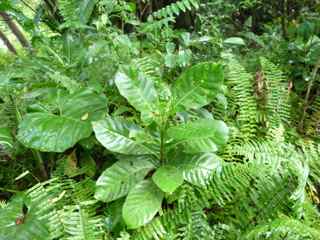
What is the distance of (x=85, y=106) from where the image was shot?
137cm

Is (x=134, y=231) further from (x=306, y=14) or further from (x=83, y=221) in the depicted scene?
(x=306, y=14)

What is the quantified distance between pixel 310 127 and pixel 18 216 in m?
1.33

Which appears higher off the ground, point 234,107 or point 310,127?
point 234,107

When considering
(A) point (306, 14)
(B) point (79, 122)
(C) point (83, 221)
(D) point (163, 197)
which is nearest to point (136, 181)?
(D) point (163, 197)

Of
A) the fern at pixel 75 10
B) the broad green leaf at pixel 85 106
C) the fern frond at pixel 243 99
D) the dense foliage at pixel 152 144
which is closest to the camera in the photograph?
the dense foliage at pixel 152 144

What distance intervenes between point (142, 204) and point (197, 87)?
1.59ft

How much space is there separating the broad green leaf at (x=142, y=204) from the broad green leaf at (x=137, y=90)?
29cm

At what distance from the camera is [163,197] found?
1.22m

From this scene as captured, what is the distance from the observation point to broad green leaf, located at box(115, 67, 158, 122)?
4.22 ft

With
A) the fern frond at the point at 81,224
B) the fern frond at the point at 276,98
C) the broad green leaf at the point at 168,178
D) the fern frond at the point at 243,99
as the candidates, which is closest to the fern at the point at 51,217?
the fern frond at the point at 81,224

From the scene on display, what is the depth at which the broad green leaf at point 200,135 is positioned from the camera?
1.17 meters

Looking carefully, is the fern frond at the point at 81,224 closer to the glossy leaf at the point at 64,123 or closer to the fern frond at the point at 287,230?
the glossy leaf at the point at 64,123

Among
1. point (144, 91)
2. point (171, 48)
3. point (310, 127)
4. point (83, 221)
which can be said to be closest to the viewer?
point (83, 221)

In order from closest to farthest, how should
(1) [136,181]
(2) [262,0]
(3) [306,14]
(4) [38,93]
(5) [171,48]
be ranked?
(1) [136,181]
(4) [38,93]
(5) [171,48]
(3) [306,14]
(2) [262,0]
